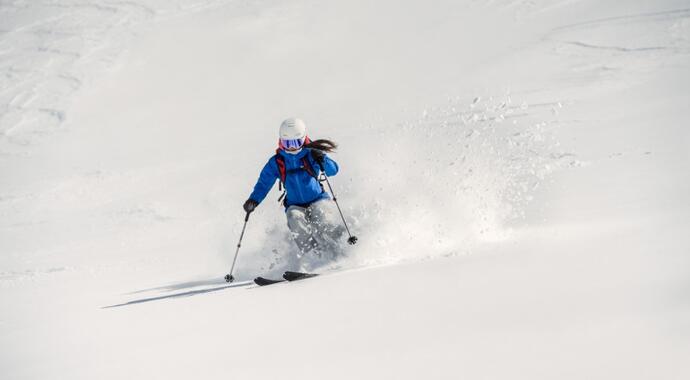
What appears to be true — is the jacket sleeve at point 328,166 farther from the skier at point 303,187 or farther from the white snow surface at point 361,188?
the white snow surface at point 361,188

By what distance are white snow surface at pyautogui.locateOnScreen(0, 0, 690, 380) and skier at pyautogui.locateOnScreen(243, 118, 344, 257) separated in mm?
392

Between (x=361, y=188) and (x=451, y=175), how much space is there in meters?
1.48

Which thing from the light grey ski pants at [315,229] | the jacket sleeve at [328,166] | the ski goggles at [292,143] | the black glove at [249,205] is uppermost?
the ski goggles at [292,143]

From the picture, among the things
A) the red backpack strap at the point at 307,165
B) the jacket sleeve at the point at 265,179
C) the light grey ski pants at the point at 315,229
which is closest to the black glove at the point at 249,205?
the jacket sleeve at the point at 265,179

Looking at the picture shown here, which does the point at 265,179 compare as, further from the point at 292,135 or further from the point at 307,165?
the point at 292,135

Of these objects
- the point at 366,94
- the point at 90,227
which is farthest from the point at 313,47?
the point at 90,227

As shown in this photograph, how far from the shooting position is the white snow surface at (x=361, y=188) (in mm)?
2623

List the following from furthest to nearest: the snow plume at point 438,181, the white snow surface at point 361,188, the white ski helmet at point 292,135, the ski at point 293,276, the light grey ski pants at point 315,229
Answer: the light grey ski pants at point 315,229 < the white ski helmet at point 292,135 < the snow plume at point 438,181 < the ski at point 293,276 < the white snow surface at point 361,188

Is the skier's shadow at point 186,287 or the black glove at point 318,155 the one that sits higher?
the black glove at point 318,155

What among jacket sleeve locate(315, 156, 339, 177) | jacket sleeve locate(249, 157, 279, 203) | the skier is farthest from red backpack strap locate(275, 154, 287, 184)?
jacket sleeve locate(315, 156, 339, 177)

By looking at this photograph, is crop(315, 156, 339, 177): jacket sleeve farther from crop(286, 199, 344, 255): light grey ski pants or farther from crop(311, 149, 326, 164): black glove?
crop(286, 199, 344, 255): light grey ski pants

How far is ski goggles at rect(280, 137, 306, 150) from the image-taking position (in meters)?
6.29

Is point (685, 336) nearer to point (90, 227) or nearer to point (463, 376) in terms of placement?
point (463, 376)

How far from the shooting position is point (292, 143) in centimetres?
630
